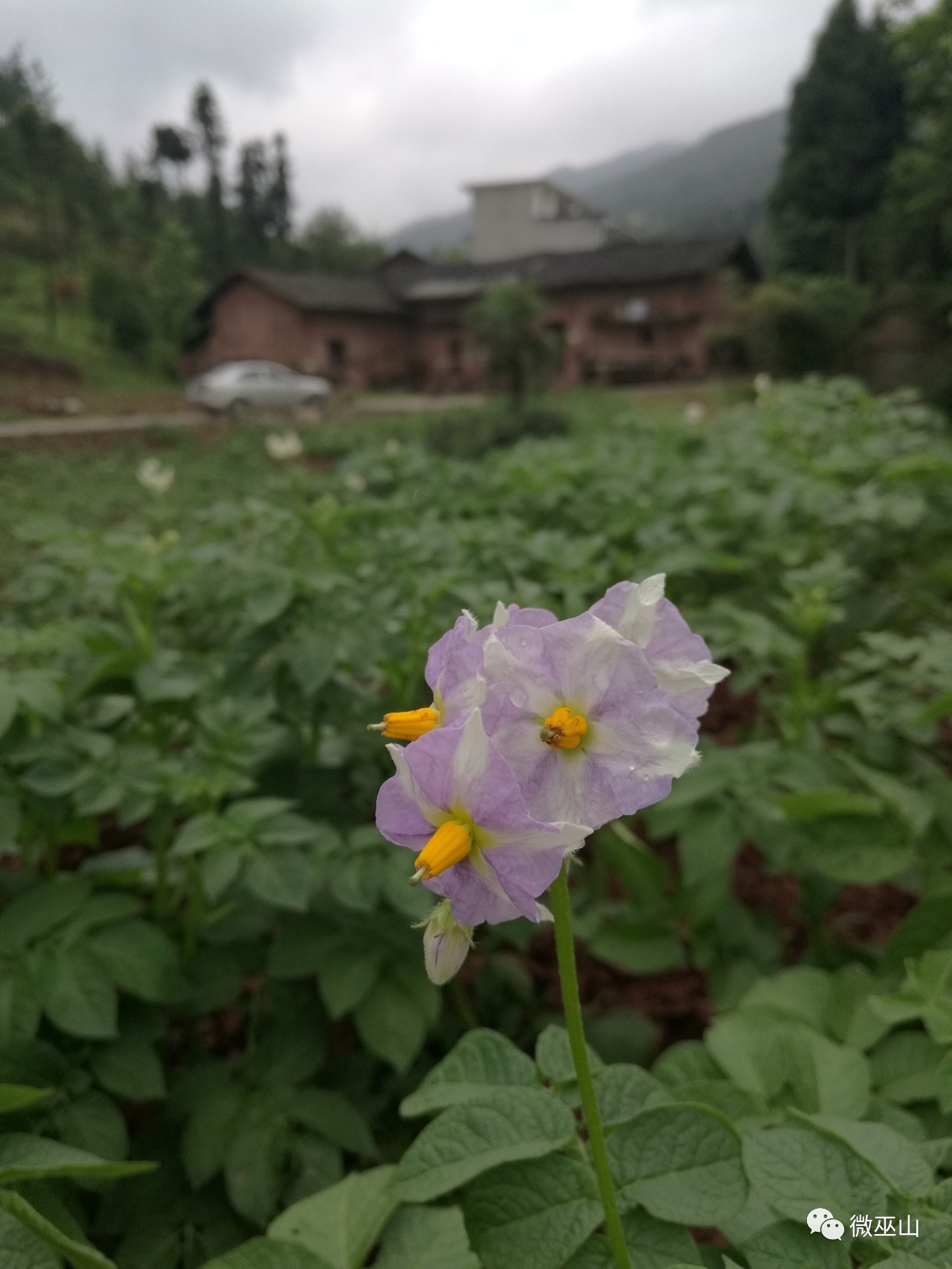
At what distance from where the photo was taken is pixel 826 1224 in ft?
1.70

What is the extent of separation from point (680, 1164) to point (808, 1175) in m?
0.08

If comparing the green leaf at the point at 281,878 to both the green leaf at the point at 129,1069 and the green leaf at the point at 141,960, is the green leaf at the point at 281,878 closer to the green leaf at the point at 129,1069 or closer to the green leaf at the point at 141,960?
the green leaf at the point at 141,960

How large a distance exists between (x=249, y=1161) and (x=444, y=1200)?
0.25 meters

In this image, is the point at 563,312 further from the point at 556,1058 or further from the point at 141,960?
the point at 556,1058

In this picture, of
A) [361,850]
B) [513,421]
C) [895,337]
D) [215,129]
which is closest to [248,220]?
[215,129]

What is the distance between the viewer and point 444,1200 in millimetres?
1040

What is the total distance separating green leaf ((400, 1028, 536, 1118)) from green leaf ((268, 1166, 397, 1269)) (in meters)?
0.08

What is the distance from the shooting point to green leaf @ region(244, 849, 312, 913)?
2.96ft

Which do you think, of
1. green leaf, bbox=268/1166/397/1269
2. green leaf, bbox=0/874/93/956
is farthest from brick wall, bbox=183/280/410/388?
green leaf, bbox=268/1166/397/1269

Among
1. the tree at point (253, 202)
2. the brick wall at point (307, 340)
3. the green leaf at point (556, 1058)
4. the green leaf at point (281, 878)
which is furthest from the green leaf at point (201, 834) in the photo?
the tree at point (253, 202)

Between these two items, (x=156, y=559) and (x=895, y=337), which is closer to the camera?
(x=156, y=559)

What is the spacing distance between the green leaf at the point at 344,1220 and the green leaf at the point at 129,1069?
32 cm

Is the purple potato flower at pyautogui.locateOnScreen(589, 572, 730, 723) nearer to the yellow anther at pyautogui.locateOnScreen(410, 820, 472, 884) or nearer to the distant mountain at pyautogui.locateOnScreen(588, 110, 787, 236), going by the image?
the yellow anther at pyautogui.locateOnScreen(410, 820, 472, 884)

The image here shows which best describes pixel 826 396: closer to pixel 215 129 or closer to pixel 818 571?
pixel 818 571
